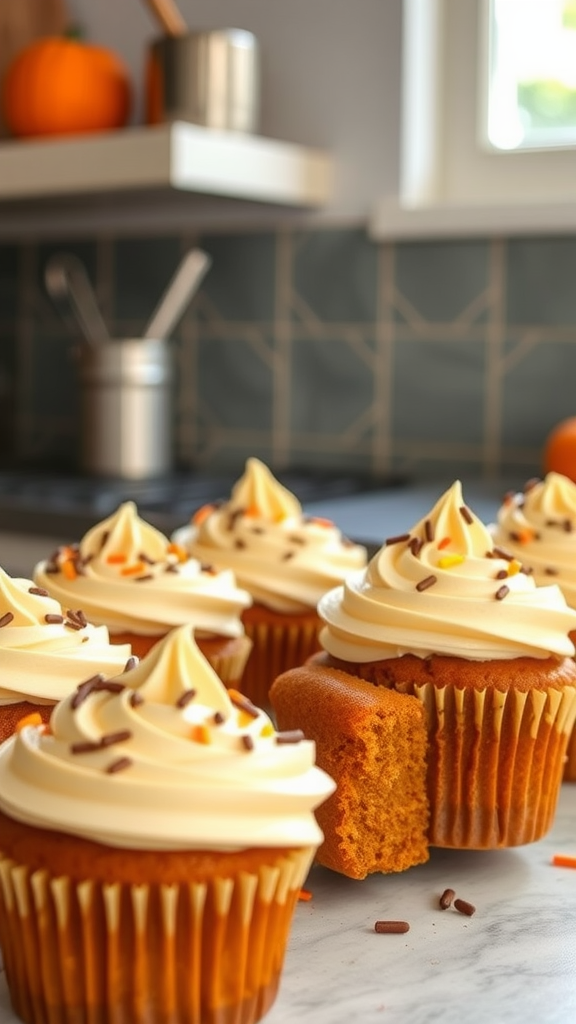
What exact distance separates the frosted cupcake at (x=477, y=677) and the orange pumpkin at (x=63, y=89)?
1661 millimetres

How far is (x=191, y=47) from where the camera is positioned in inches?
91.7

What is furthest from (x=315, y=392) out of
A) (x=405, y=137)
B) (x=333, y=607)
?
(x=333, y=607)

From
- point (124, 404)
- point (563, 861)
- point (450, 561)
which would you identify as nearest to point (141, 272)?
point (124, 404)

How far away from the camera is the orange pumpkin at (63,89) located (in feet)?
8.24

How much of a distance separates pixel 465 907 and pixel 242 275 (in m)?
1.87

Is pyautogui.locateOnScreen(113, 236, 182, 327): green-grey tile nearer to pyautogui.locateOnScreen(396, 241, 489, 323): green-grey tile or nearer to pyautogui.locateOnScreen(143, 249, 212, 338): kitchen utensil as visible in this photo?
pyautogui.locateOnScreen(143, 249, 212, 338): kitchen utensil

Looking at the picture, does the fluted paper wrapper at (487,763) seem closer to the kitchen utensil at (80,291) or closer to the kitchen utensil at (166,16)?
the kitchen utensil at (166,16)

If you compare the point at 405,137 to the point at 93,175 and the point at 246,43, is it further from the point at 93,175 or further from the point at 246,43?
the point at 93,175

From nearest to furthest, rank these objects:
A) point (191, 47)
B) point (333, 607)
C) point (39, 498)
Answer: point (333, 607)
point (39, 498)
point (191, 47)

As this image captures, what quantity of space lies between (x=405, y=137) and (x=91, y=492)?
0.87 m

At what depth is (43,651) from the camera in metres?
1.03

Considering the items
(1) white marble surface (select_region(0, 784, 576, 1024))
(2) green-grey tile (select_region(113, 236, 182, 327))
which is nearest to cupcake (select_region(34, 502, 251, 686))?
(1) white marble surface (select_region(0, 784, 576, 1024))

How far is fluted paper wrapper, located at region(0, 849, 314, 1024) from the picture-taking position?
0.80m

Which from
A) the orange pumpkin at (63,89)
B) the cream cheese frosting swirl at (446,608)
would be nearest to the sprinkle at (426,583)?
the cream cheese frosting swirl at (446,608)
